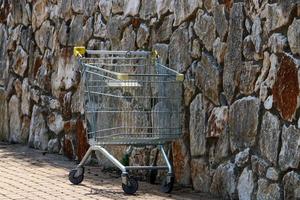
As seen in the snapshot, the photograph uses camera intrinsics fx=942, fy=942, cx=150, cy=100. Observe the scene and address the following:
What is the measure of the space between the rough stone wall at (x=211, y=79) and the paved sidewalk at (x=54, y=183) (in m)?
0.29

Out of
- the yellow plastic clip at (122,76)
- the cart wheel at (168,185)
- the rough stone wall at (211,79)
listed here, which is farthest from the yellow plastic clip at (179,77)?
the cart wheel at (168,185)

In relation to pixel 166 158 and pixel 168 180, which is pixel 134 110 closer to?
pixel 166 158

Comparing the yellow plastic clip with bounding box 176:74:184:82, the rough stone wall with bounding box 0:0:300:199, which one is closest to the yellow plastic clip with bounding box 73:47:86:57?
the rough stone wall with bounding box 0:0:300:199

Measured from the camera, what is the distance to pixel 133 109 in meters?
8.14

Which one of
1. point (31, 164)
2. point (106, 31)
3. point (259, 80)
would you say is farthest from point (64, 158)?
point (259, 80)

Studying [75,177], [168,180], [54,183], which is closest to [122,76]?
[168,180]

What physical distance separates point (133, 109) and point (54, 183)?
1.12 meters

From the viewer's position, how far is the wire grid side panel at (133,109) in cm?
802

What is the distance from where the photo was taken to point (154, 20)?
351 inches

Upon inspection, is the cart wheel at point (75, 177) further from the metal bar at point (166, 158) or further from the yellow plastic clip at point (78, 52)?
the yellow plastic clip at point (78, 52)

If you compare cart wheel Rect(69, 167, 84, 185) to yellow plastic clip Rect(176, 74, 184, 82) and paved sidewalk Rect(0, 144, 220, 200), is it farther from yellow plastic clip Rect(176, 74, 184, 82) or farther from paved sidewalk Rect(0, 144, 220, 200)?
yellow plastic clip Rect(176, 74, 184, 82)

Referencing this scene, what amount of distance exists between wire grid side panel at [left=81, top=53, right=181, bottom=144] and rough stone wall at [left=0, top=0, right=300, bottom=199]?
213mm

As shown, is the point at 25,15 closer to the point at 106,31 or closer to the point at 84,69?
the point at 106,31

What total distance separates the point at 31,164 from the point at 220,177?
3059 mm
